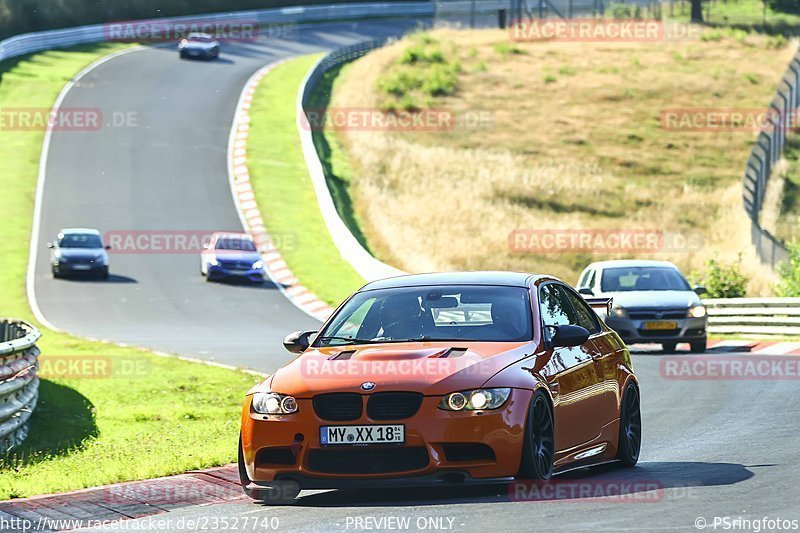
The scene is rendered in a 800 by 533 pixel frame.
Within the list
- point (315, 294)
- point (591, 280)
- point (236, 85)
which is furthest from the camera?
point (236, 85)

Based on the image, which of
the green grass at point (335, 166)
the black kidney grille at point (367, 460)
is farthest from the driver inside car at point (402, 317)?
the green grass at point (335, 166)

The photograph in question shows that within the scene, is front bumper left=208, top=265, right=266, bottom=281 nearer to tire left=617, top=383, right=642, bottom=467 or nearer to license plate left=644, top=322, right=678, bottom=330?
license plate left=644, top=322, right=678, bottom=330

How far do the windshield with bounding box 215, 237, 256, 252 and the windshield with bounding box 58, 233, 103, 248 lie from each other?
2.98 meters

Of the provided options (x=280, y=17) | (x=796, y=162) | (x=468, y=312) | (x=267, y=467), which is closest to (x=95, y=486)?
(x=267, y=467)

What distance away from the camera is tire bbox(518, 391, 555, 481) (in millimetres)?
9023

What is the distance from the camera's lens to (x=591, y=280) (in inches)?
986

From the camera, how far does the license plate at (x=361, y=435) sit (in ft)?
29.1

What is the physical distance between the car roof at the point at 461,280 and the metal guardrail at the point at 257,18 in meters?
54.6

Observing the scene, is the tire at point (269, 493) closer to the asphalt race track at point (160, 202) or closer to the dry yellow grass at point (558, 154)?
the asphalt race track at point (160, 202)

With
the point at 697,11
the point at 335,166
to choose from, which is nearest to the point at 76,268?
the point at 335,166

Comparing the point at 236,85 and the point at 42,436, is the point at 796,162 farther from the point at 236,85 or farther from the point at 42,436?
the point at 42,436

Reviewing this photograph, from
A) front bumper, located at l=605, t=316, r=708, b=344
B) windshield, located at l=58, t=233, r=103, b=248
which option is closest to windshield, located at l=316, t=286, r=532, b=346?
front bumper, located at l=605, t=316, r=708, b=344

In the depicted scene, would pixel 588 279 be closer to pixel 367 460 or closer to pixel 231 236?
pixel 231 236

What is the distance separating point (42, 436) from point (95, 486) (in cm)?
467
